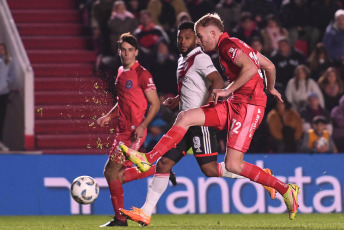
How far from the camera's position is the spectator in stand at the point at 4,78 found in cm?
1470

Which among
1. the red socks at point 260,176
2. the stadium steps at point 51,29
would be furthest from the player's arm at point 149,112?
the stadium steps at point 51,29

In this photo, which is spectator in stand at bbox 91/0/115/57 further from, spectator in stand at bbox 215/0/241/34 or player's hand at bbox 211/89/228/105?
player's hand at bbox 211/89/228/105

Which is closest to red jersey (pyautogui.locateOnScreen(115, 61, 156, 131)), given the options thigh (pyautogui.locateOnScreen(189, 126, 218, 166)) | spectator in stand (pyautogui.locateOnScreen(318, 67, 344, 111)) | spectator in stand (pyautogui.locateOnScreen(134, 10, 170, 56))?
thigh (pyautogui.locateOnScreen(189, 126, 218, 166))

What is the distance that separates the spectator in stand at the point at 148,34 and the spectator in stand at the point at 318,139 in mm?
2967

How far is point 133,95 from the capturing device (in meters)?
10.2

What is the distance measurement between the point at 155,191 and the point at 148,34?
6576 mm

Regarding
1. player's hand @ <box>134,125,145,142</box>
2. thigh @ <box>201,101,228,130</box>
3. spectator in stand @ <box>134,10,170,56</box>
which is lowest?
player's hand @ <box>134,125,145,142</box>

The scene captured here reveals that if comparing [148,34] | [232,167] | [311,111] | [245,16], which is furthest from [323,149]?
[232,167]

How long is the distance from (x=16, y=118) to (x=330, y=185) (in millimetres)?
5051

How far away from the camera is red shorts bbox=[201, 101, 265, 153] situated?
9031 millimetres

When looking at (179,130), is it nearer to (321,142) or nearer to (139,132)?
(139,132)

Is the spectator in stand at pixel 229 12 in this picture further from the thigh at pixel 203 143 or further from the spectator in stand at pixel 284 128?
the thigh at pixel 203 143

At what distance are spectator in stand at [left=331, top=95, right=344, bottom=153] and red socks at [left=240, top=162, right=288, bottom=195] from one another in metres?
5.63

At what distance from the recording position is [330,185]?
1292 centimetres
